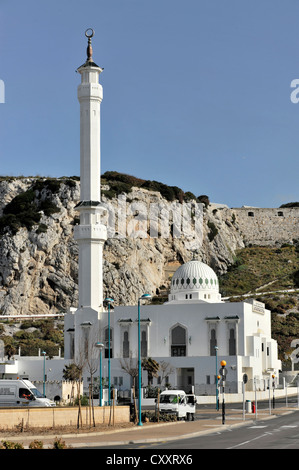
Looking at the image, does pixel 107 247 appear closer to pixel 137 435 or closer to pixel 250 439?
pixel 137 435

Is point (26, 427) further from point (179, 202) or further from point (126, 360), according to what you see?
point (179, 202)

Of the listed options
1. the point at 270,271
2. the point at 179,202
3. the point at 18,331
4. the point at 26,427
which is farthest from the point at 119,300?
the point at 26,427

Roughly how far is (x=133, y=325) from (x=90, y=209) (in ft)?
37.9

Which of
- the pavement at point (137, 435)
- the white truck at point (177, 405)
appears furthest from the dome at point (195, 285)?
the pavement at point (137, 435)

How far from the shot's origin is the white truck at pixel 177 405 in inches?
1617

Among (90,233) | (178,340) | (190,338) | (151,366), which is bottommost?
(151,366)

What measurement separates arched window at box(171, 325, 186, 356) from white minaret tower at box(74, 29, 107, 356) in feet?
24.1

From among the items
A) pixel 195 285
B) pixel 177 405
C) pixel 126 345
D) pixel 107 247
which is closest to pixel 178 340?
pixel 126 345

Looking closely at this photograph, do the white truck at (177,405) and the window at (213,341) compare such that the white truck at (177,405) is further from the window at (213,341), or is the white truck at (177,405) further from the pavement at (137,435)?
the window at (213,341)

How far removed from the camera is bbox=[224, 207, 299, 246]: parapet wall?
5778 inches

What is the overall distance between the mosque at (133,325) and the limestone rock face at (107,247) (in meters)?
27.4

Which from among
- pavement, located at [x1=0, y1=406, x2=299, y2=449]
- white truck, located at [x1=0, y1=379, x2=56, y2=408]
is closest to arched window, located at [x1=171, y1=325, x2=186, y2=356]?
pavement, located at [x1=0, y1=406, x2=299, y2=449]

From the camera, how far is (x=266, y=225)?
148 meters
